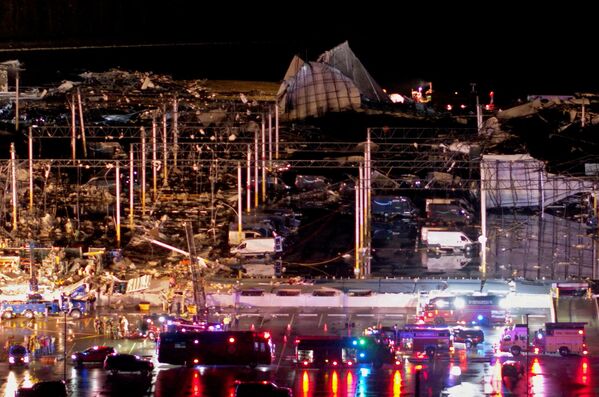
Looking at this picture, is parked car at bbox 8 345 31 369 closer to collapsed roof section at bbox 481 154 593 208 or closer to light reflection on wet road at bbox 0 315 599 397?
light reflection on wet road at bbox 0 315 599 397

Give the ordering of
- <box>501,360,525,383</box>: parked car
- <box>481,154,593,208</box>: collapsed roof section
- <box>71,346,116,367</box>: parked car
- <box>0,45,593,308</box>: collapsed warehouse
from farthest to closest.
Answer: <box>481,154,593,208</box>: collapsed roof section
<box>0,45,593,308</box>: collapsed warehouse
<box>71,346,116,367</box>: parked car
<box>501,360,525,383</box>: parked car

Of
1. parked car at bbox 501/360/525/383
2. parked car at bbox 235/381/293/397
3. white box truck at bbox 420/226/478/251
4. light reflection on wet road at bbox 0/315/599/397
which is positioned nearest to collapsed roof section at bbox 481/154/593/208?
white box truck at bbox 420/226/478/251

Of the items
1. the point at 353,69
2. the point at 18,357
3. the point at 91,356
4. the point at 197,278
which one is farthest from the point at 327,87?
the point at 18,357

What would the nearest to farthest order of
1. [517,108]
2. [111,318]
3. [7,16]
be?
[111,318] → [517,108] → [7,16]

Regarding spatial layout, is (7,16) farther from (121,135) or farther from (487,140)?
(487,140)

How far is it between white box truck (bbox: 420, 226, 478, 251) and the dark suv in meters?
4.00

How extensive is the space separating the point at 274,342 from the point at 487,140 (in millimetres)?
7326

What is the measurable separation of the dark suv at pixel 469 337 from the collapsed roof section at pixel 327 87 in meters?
9.39

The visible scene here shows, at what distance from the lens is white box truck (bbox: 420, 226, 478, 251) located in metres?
19.3

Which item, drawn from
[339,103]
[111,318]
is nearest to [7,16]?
[339,103]

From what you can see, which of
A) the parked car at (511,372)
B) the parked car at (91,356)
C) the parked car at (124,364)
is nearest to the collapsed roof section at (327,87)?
the parked car at (91,356)

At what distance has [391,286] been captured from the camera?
17641 mm

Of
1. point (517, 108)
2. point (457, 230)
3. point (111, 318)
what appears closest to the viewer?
point (111, 318)

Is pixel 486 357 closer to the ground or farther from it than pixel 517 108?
closer to the ground
